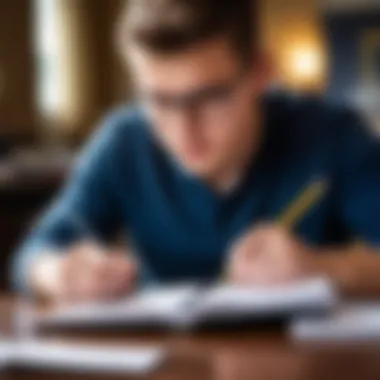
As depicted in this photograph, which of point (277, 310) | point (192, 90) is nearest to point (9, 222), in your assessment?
point (192, 90)

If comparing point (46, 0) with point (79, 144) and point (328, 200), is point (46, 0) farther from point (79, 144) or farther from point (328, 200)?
point (328, 200)

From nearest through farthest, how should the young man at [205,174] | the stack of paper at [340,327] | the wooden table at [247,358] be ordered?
the wooden table at [247,358]
the stack of paper at [340,327]
the young man at [205,174]

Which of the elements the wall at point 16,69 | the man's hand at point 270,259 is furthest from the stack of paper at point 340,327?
the wall at point 16,69

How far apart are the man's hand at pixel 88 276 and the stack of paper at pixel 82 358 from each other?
20 cm

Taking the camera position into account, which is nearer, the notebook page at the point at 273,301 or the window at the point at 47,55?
the notebook page at the point at 273,301

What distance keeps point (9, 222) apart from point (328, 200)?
141 centimetres

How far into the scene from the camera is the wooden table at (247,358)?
845 millimetres

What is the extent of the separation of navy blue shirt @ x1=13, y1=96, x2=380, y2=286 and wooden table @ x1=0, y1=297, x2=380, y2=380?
40 cm

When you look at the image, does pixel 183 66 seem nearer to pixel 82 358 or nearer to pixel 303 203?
pixel 303 203

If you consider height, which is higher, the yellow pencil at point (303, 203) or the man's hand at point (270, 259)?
the yellow pencil at point (303, 203)

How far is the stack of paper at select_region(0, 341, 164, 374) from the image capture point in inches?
34.9

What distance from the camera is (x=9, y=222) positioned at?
8.82ft

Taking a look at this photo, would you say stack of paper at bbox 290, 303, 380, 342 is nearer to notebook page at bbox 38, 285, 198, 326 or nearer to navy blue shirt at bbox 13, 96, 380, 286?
notebook page at bbox 38, 285, 198, 326

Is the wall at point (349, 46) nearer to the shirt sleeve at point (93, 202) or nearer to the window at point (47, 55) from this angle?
the window at point (47, 55)
